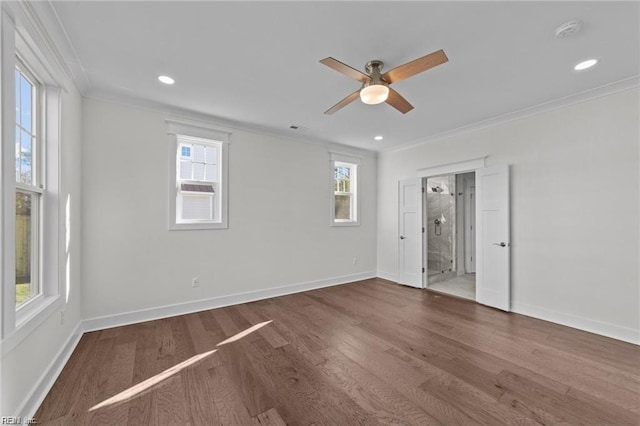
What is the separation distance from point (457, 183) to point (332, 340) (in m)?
5.09

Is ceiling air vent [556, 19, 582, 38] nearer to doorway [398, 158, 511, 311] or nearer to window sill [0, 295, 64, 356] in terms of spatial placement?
doorway [398, 158, 511, 311]

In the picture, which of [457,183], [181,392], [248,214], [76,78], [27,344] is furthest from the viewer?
[457,183]

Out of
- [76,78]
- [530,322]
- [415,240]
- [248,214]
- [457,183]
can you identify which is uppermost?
[76,78]

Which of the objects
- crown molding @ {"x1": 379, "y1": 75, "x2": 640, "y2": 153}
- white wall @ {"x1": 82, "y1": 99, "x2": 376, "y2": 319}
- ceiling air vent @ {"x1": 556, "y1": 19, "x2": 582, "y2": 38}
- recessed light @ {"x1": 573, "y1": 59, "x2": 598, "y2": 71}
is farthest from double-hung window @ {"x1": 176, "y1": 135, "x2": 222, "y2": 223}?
recessed light @ {"x1": 573, "y1": 59, "x2": 598, "y2": 71}

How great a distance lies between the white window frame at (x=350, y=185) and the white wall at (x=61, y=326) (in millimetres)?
3694

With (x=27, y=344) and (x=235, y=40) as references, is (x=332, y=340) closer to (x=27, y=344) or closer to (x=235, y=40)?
(x=27, y=344)

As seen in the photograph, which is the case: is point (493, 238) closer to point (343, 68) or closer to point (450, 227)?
point (450, 227)

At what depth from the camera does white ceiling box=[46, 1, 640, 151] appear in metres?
1.81

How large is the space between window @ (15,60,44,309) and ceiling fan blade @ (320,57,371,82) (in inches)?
89.8

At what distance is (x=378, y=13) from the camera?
1817 millimetres

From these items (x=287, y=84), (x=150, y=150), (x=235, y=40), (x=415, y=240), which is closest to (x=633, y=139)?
(x=415, y=240)

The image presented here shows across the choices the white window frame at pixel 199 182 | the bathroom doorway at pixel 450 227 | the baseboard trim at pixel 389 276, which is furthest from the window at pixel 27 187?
the bathroom doorway at pixel 450 227

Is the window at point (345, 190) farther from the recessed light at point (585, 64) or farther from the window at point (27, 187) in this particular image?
the window at point (27, 187)

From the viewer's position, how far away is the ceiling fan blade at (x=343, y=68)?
1.86 metres
